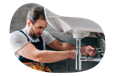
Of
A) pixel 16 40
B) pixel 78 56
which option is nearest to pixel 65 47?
pixel 78 56

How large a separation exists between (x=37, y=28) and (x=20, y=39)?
8.7 inches

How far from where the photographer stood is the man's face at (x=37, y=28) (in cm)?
188

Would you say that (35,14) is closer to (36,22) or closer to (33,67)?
(36,22)

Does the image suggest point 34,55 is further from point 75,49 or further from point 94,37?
point 94,37

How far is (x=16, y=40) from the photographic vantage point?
1.91 metres

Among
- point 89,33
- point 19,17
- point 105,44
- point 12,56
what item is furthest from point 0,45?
point 105,44

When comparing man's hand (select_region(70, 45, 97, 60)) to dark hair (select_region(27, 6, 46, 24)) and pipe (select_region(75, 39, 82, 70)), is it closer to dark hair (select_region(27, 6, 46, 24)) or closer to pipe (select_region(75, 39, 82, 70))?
pipe (select_region(75, 39, 82, 70))

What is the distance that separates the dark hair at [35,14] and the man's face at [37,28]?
40 mm

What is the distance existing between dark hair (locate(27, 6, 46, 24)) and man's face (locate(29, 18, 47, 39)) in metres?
0.04

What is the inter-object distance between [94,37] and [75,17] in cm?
41

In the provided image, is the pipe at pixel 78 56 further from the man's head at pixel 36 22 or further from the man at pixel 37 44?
the man's head at pixel 36 22

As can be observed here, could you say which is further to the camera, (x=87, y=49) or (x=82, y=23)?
(x=87, y=49)

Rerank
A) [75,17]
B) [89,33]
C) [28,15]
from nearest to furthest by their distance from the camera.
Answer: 1. [75,17]
2. [89,33]
3. [28,15]

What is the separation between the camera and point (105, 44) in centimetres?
193
